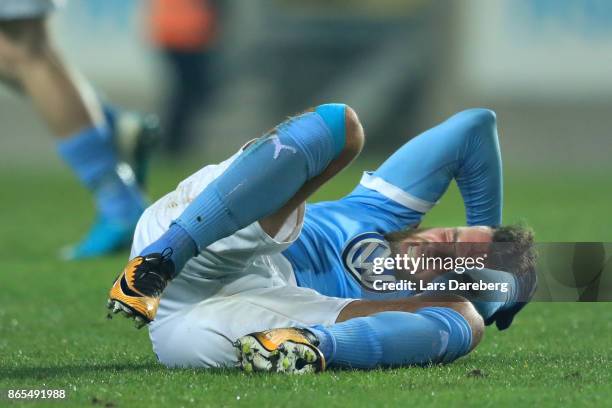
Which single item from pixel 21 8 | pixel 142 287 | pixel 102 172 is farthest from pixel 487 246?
pixel 21 8

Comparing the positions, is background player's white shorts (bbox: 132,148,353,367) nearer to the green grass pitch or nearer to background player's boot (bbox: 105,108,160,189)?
the green grass pitch

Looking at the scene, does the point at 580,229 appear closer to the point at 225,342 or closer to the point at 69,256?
the point at 69,256

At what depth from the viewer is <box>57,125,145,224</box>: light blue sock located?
20.1ft

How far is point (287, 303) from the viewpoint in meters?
3.53

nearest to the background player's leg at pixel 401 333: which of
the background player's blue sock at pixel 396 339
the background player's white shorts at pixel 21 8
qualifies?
the background player's blue sock at pixel 396 339

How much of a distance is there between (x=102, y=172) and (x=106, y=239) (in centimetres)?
29

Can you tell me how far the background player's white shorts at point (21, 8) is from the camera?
5.92 metres

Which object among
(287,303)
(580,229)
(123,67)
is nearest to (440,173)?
(287,303)

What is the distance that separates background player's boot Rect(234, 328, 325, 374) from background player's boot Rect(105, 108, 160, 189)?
3.25 m

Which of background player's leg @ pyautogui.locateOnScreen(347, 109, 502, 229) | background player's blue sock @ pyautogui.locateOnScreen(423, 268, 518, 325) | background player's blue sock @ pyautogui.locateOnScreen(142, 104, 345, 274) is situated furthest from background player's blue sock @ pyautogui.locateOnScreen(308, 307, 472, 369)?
background player's leg @ pyautogui.locateOnScreen(347, 109, 502, 229)

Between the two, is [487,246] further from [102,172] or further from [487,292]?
[102,172]

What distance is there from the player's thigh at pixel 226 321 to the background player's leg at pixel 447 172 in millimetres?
519

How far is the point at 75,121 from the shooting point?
612 centimetres

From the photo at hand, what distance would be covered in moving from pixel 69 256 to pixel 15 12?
3.62ft
